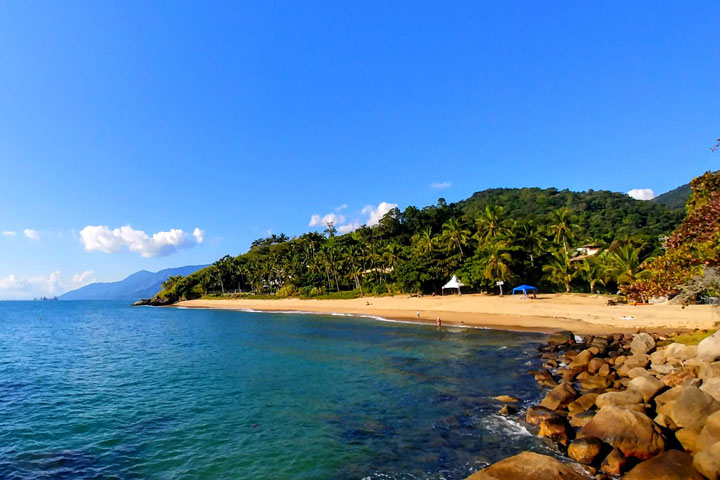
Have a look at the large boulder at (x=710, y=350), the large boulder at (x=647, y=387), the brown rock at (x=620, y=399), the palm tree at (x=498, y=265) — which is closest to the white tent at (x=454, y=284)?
the palm tree at (x=498, y=265)

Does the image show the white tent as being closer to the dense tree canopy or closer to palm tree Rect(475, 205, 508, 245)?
the dense tree canopy

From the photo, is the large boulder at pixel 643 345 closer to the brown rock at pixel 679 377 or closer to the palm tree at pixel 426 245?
the brown rock at pixel 679 377

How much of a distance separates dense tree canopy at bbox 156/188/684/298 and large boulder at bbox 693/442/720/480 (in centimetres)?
1112

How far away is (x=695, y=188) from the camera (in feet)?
48.5

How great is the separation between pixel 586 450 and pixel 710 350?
9007 millimetres

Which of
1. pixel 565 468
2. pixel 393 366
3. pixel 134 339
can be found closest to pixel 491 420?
pixel 565 468

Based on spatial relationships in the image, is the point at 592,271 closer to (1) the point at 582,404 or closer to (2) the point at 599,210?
(1) the point at 582,404

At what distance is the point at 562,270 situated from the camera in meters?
53.2

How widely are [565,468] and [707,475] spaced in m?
3.06

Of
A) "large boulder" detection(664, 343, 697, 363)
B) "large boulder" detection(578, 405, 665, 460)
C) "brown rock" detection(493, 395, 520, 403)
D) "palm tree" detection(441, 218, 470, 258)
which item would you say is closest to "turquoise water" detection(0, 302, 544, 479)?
"brown rock" detection(493, 395, 520, 403)

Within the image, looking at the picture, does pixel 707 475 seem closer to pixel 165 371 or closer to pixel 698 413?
pixel 698 413

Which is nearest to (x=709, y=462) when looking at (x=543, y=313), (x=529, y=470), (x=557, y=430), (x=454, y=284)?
(x=529, y=470)

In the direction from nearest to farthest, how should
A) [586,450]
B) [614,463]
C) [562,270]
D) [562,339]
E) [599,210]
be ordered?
[614,463] < [586,450] < [562,339] < [562,270] < [599,210]

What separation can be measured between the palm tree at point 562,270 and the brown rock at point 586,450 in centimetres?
4731
